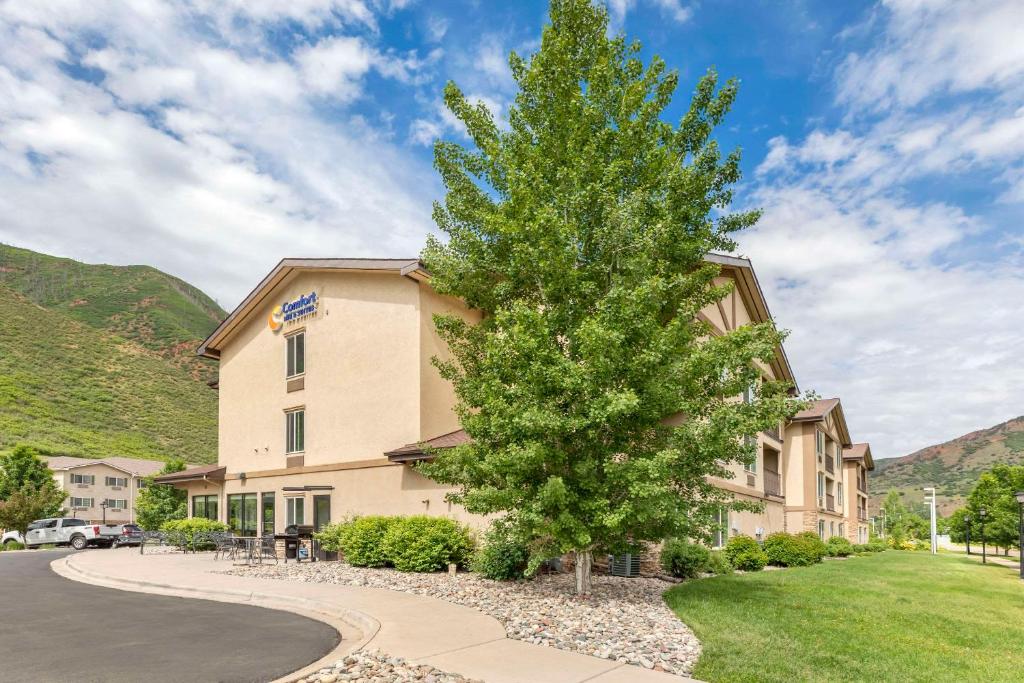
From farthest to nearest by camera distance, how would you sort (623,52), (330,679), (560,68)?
(623,52) → (560,68) → (330,679)

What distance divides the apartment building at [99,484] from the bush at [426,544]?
49444 millimetres

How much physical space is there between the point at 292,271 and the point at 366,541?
463 inches

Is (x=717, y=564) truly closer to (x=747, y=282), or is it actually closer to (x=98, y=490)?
(x=747, y=282)

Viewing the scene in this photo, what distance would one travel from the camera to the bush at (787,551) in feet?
84.7

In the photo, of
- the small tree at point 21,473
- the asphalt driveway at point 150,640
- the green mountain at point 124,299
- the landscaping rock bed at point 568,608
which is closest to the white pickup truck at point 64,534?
the small tree at point 21,473

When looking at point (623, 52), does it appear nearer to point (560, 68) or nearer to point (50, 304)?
point (560, 68)

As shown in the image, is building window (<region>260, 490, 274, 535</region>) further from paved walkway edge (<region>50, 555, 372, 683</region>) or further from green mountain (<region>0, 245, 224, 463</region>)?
green mountain (<region>0, 245, 224, 463</region>)

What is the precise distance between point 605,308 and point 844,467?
50934mm

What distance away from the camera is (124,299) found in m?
137

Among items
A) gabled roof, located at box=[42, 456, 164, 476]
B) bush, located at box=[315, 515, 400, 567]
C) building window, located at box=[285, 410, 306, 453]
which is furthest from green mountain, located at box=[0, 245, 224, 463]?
bush, located at box=[315, 515, 400, 567]

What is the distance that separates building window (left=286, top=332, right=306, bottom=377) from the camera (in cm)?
2706

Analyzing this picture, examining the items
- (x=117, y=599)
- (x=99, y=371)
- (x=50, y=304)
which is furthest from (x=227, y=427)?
(x=50, y=304)

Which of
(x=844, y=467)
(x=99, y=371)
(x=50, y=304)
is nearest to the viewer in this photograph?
(x=844, y=467)

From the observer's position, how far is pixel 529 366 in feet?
41.0
